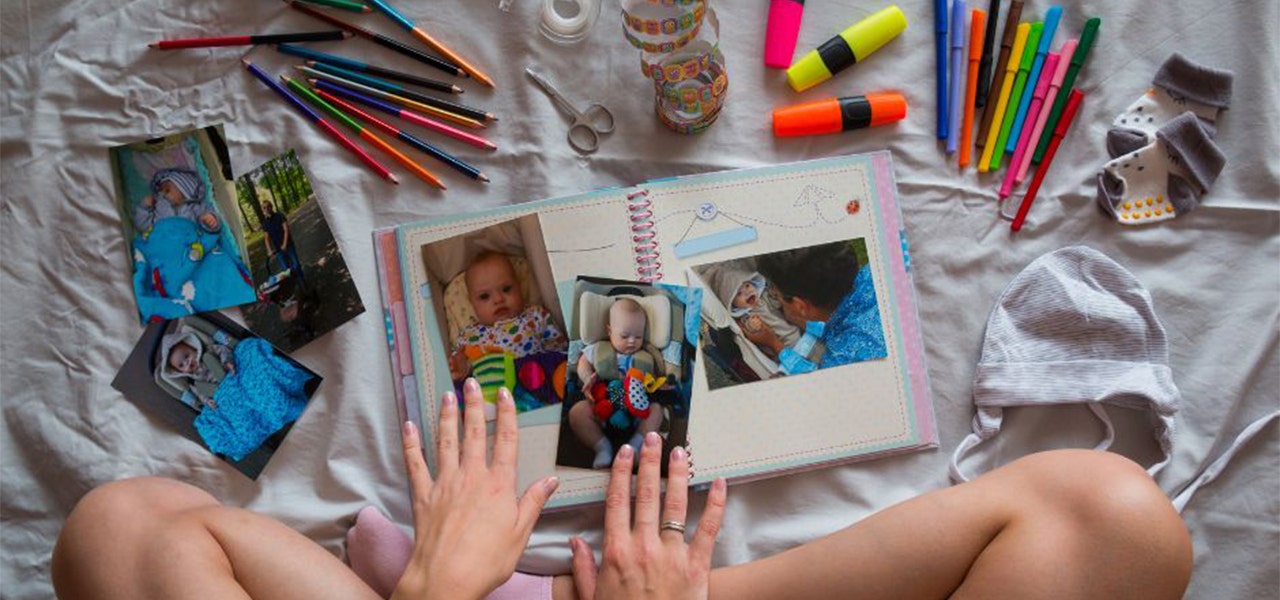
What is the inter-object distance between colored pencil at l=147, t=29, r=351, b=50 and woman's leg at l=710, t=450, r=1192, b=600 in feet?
2.20

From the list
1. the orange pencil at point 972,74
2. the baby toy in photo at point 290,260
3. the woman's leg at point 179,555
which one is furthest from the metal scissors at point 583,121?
the woman's leg at point 179,555

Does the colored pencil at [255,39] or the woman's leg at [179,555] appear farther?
the colored pencil at [255,39]

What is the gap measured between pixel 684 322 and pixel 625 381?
8 centimetres

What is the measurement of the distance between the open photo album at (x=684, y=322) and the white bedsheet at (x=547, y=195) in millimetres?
30

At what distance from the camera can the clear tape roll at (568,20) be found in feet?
3.40

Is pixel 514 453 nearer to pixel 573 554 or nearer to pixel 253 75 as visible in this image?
pixel 573 554

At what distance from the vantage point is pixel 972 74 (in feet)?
3.41

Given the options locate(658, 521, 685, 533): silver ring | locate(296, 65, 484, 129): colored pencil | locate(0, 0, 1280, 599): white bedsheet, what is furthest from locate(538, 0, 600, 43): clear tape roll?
locate(658, 521, 685, 533): silver ring

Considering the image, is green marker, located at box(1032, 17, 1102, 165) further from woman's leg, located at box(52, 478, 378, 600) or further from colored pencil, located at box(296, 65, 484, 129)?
woman's leg, located at box(52, 478, 378, 600)

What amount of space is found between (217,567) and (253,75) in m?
0.50

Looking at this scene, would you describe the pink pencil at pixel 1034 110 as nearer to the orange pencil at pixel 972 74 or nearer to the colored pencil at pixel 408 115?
the orange pencil at pixel 972 74

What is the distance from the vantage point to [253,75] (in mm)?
1059

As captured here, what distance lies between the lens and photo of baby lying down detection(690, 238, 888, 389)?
101cm

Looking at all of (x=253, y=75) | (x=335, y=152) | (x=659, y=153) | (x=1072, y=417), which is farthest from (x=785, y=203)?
(x=253, y=75)
